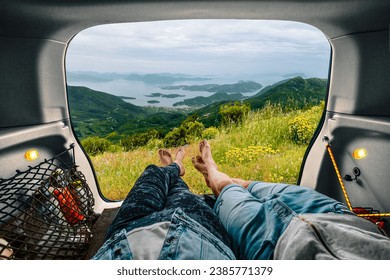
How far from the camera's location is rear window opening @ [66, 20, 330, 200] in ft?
5.24

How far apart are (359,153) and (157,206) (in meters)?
0.95

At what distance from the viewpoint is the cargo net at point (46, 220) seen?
82 cm

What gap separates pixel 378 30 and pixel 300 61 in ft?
1.38

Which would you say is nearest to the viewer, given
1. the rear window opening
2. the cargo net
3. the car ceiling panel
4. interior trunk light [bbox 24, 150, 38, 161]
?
the cargo net

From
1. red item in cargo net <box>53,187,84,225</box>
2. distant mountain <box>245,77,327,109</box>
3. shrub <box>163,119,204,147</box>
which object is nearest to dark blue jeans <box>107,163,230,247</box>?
red item in cargo net <box>53,187,84,225</box>

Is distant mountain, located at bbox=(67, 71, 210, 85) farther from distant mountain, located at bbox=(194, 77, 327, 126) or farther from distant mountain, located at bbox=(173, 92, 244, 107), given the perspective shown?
distant mountain, located at bbox=(194, 77, 327, 126)

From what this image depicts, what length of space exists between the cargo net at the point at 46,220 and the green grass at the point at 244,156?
58cm

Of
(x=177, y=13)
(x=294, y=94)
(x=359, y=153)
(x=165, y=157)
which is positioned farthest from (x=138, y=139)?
(x=359, y=153)

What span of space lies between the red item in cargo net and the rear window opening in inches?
27.2

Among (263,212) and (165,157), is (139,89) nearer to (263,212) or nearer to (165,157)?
(165,157)

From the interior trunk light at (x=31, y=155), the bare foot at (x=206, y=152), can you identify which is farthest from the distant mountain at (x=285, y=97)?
the interior trunk light at (x=31, y=155)

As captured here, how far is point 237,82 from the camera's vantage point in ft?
5.78

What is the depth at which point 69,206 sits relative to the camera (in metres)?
1.07
